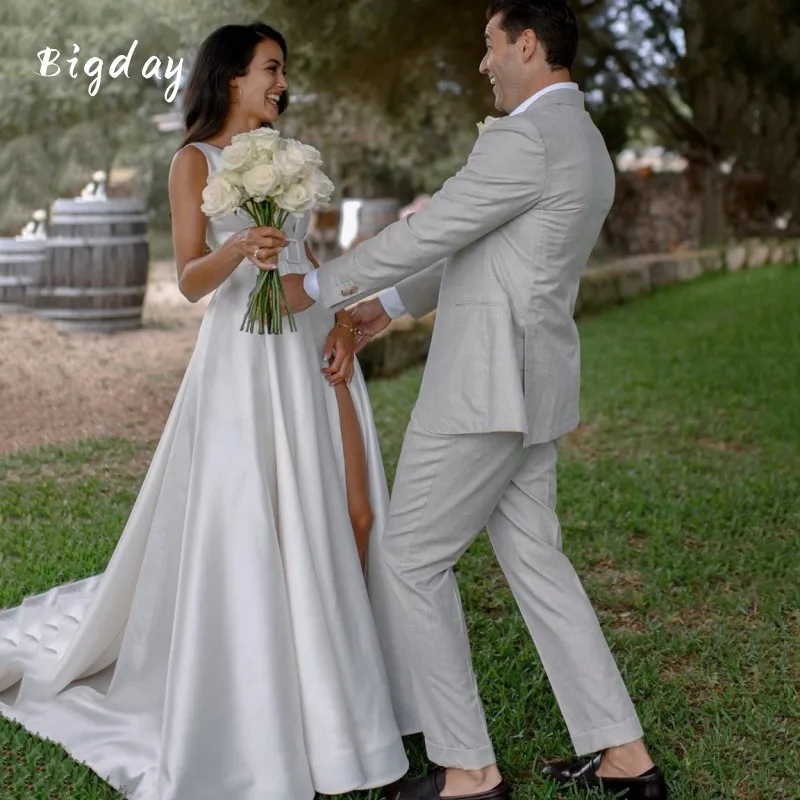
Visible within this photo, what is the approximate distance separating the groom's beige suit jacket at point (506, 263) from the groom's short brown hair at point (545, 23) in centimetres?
9

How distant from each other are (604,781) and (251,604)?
35.8 inches

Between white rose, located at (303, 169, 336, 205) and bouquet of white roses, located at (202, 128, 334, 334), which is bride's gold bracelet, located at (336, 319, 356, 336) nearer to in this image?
bouquet of white roses, located at (202, 128, 334, 334)

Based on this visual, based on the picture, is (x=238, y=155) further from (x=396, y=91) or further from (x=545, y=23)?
(x=396, y=91)

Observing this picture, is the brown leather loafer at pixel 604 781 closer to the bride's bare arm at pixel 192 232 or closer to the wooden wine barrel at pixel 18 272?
the bride's bare arm at pixel 192 232

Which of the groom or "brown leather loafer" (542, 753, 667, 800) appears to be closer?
the groom

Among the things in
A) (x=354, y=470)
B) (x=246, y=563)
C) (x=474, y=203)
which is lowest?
(x=246, y=563)

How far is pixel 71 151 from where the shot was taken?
7262 millimetres

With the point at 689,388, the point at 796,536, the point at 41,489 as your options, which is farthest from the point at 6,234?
the point at 796,536

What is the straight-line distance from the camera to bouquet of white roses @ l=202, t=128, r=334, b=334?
2.50 m

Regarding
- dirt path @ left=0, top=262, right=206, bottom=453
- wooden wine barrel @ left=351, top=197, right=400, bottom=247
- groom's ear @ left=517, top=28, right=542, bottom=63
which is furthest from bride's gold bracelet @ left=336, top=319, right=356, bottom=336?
wooden wine barrel @ left=351, top=197, right=400, bottom=247

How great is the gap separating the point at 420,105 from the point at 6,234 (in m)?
4.55

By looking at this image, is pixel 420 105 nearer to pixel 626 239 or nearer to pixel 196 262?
pixel 626 239

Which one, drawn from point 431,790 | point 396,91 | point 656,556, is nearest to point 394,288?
point 431,790

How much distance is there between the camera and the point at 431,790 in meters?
2.66
